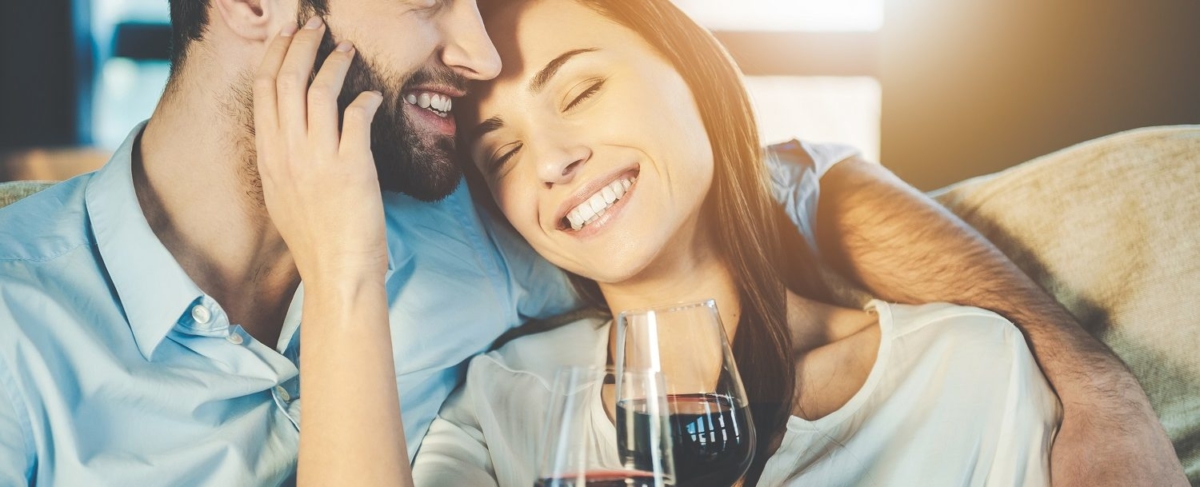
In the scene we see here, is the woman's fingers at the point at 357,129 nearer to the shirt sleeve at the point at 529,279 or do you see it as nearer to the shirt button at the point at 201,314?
the shirt button at the point at 201,314

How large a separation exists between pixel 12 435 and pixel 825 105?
288 centimetres

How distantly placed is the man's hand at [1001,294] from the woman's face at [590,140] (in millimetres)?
365

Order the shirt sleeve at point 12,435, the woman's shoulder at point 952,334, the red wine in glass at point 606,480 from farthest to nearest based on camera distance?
the woman's shoulder at point 952,334
the shirt sleeve at point 12,435
the red wine in glass at point 606,480

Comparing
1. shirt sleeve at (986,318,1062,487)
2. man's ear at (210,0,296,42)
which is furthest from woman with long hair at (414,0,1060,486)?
man's ear at (210,0,296,42)

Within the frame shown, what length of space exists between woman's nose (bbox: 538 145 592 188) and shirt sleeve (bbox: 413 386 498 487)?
1.41 feet

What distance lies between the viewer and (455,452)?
1.47m

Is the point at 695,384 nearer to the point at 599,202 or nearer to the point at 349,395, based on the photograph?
the point at 349,395

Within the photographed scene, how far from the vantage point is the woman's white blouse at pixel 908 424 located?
4.35ft

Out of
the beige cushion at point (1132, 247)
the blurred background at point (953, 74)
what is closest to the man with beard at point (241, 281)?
the beige cushion at point (1132, 247)

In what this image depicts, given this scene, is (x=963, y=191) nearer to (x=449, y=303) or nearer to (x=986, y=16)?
(x=449, y=303)

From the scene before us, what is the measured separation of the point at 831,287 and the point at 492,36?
81cm

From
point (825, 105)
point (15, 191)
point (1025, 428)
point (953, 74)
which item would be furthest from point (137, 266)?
point (953, 74)

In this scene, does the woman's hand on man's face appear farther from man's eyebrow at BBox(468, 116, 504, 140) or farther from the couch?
the couch

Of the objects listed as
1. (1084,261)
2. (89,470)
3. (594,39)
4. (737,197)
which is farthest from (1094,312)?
(89,470)
